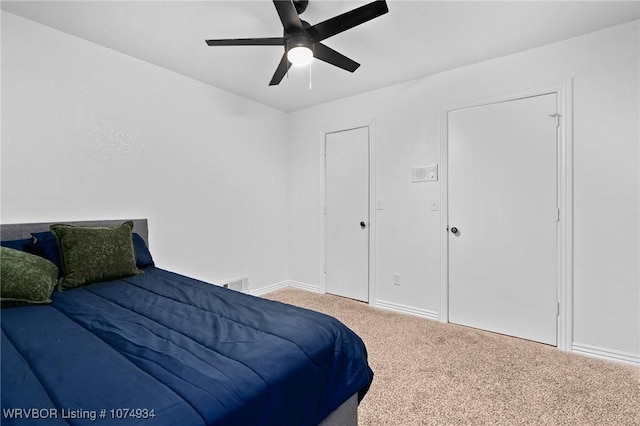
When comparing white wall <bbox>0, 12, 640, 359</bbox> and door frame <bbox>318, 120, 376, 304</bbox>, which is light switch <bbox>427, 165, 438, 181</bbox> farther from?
door frame <bbox>318, 120, 376, 304</bbox>

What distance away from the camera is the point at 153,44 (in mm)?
2598

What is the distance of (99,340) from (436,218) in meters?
2.91

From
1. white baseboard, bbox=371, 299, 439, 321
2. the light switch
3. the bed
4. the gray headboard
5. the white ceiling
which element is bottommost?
white baseboard, bbox=371, 299, 439, 321

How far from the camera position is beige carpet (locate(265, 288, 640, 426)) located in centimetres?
174

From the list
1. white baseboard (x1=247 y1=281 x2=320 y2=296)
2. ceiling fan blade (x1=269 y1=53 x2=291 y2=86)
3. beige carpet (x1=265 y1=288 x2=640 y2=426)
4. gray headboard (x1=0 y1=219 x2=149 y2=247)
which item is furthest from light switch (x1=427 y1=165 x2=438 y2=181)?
gray headboard (x1=0 y1=219 x2=149 y2=247)

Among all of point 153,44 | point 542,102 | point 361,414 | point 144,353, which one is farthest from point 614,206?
point 153,44

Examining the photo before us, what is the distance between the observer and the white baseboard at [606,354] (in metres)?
2.31

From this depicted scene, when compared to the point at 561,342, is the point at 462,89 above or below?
above

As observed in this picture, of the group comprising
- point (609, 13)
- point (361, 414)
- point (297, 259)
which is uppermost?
point (609, 13)

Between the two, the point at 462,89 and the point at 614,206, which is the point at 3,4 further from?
the point at 614,206

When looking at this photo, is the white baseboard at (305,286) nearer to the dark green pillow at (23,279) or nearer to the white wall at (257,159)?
the white wall at (257,159)

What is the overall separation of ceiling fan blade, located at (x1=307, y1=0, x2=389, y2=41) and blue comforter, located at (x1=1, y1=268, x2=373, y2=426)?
5.24ft

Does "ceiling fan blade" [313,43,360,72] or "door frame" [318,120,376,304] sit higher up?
"ceiling fan blade" [313,43,360,72]

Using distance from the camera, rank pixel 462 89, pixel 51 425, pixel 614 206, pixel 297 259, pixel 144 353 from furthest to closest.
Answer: pixel 297 259 < pixel 462 89 < pixel 614 206 < pixel 144 353 < pixel 51 425
